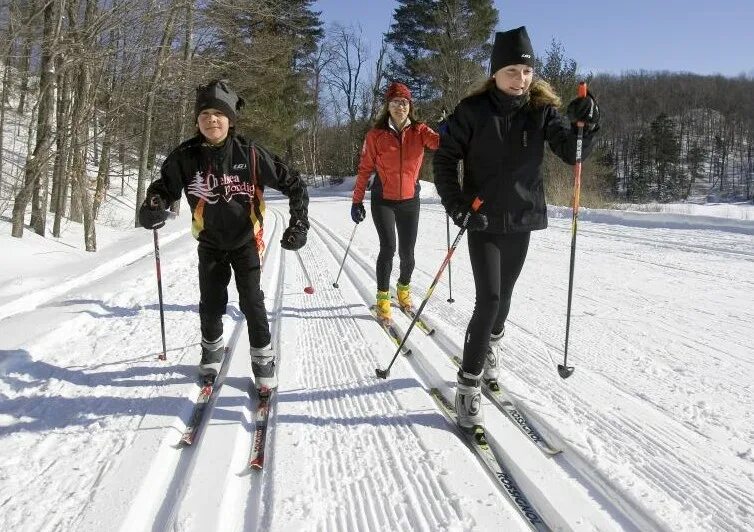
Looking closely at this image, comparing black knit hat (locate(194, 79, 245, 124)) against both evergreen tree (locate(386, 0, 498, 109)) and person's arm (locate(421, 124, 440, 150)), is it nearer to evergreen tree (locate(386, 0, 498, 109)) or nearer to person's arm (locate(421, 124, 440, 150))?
person's arm (locate(421, 124, 440, 150))

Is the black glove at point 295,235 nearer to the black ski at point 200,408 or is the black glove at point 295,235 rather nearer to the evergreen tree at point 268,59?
the black ski at point 200,408

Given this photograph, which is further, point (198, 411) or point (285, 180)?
point (285, 180)

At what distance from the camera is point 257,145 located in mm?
3271

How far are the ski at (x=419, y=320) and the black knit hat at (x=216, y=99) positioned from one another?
2165mm

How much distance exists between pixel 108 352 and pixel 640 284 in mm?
5858

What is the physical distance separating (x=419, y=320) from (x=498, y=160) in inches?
91.8

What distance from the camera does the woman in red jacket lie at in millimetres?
4727

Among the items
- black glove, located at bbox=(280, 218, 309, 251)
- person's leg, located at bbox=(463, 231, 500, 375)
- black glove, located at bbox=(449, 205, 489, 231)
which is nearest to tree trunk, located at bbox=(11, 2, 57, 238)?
black glove, located at bbox=(280, 218, 309, 251)

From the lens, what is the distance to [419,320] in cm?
476

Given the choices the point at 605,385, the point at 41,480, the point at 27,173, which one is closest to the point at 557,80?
the point at 27,173

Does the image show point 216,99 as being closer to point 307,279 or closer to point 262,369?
point 262,369

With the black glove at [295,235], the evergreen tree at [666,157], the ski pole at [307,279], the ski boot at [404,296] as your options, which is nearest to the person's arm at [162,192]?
the black glove at [295,235]

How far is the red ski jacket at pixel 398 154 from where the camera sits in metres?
4.77

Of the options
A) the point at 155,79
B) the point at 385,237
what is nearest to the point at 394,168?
the point at 385,237
